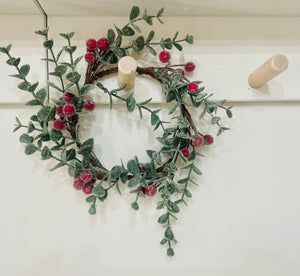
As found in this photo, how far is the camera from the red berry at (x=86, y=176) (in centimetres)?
60

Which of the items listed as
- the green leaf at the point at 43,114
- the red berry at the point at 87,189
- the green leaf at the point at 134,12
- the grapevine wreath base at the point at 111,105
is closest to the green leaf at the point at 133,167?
the grapevine wreath base at the point at 111,105

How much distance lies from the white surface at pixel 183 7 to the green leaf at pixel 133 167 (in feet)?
1.16

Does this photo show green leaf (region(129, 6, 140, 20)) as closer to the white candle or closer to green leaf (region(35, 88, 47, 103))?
the white candle

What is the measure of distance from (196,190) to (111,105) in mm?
313

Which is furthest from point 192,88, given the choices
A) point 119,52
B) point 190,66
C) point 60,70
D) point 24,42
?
point 24,42

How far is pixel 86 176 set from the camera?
60 cm

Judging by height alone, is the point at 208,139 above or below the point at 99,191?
above

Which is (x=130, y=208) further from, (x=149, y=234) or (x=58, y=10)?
(x=58, y=10)

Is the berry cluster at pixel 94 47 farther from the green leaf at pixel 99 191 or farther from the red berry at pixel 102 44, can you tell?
the green leaf at pixel 99 191

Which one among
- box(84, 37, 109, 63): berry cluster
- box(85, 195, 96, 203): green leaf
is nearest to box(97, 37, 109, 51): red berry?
box(84, 37, 109, 63): berry cluster

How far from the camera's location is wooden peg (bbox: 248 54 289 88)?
1.82ft

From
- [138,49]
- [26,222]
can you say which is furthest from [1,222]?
[138,49]

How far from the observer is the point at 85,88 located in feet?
1.96

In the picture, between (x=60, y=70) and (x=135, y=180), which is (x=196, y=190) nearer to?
(x=135, y=180)
